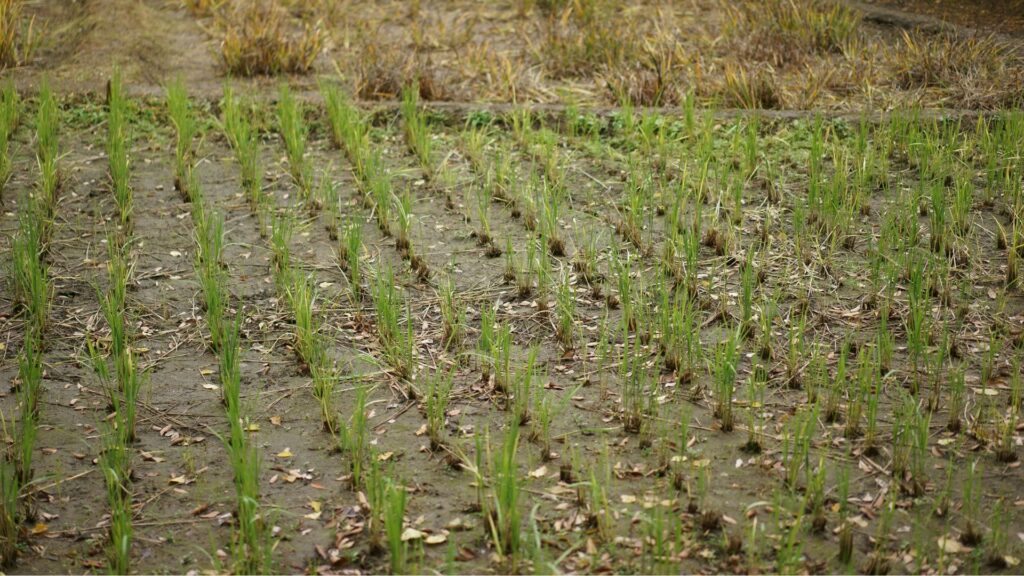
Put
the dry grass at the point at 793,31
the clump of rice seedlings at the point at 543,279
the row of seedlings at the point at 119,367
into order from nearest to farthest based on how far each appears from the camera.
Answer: the row of seedlings at the point at 119,367 → the clump of rice seedlings at the point at 543,279 → the dry grass at the point at 793,31

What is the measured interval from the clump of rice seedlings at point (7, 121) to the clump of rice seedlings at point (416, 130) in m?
1.86

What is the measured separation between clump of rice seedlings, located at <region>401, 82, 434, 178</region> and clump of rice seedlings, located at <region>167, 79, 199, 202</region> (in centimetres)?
106

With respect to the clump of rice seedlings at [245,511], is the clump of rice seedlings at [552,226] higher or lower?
higher

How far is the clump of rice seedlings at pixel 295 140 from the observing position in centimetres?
484

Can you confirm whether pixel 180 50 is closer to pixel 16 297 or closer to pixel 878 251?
pixel 16 297

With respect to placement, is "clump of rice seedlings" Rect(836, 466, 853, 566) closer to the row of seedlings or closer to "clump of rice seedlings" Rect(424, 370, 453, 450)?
"clump of rice seedlings" Rect(424, 370, 453, 450)

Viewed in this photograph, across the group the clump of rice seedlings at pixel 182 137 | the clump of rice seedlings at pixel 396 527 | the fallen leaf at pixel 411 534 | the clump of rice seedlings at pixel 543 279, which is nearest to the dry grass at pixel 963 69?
the clump of rice seedlings at pixel 543 279

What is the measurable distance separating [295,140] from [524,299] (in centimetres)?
170

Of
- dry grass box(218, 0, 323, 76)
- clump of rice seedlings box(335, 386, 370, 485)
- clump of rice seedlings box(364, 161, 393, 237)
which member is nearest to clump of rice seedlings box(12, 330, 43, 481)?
clump of rice seedlings box(335, 386, 370, 485)

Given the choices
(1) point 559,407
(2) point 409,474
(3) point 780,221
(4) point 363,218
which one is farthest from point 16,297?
(3) point 780,221

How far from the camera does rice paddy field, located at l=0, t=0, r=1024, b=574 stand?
2.76 metres

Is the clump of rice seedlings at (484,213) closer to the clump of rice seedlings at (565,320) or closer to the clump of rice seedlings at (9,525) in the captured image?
the clump of rice seedlings at (565,320)

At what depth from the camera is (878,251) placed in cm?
381

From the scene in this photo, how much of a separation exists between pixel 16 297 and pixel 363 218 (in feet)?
4.59
